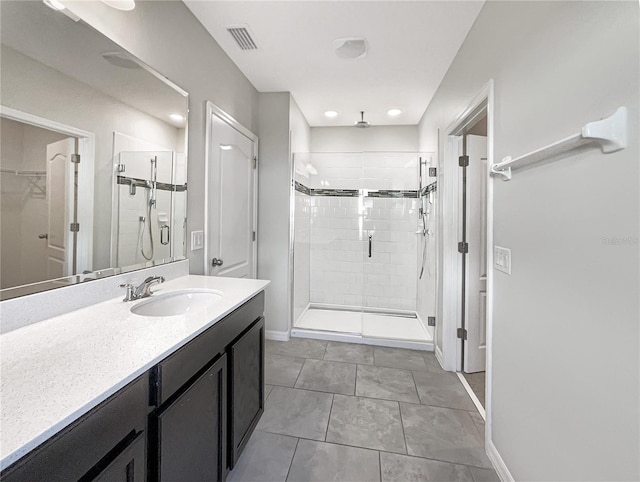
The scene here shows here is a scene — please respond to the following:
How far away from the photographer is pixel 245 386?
4.73 feet

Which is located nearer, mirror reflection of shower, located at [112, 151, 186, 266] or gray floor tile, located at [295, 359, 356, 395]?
mirror reflection of shower, located at [112, 151, 186, 266]

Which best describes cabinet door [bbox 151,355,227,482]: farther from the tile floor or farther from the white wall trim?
the white wall trim

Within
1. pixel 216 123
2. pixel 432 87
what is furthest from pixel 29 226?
pixel 432 87

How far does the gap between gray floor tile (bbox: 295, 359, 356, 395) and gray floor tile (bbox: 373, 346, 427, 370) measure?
1.06 ft

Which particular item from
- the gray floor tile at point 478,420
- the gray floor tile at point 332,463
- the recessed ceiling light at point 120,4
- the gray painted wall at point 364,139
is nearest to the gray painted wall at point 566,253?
the gray floor tile at point 478,420

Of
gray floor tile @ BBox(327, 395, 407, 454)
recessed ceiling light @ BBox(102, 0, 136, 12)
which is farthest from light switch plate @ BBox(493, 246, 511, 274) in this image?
recessed ceiling light @ BBox(102, 0, 136, 12)

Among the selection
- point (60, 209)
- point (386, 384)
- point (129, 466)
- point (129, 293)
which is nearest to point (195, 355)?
point (129, 466)

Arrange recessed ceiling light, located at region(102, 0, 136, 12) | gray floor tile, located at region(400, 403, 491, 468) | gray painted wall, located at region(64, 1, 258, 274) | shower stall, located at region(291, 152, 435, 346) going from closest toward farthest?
recessed ceiling light, located at region(102, 0, 136, 12) → gray painted wall, located at region(64, 1, 258, 274) → gray floor tile, located at region(400, 403, 491, 468) → shower stall, located at region(291, 152, 435, 346)

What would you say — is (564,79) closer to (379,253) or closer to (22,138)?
(22,138)

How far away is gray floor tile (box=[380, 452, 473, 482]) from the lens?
1434mm

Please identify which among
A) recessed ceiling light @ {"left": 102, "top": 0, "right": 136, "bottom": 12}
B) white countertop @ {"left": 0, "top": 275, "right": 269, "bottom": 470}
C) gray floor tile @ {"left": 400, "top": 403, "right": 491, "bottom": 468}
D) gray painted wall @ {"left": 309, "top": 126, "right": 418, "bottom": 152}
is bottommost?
gray floor tile @ {"left": 400, "top": 403, "right": 491, "bottom": 468}

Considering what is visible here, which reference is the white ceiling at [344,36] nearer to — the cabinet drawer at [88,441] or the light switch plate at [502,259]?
the light switch plate at [502,259]

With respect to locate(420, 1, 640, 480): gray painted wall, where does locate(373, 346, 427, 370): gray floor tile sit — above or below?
below

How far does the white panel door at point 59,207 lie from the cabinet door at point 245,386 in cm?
76
